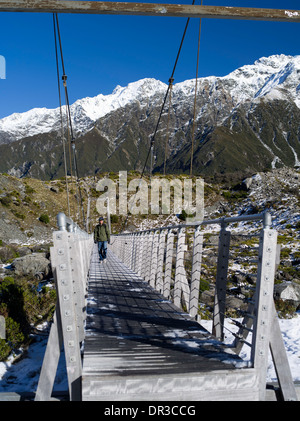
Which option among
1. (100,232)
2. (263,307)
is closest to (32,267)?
(100,232)

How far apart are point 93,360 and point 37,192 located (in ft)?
154

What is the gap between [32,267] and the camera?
16.4 m

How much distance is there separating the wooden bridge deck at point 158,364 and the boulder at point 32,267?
1243 cm

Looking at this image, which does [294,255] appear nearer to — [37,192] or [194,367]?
[194,367]

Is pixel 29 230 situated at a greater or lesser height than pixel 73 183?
lesser

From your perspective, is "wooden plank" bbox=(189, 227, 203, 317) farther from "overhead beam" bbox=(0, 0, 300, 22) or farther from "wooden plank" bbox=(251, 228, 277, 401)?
"overhead beam" bbox=(0, 0, 300, 22)

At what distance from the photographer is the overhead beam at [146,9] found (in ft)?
10.8

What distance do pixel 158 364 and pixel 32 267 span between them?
14.9 meters

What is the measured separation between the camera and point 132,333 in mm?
3645

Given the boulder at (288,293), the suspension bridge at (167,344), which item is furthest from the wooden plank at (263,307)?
the boulder at (288,293)

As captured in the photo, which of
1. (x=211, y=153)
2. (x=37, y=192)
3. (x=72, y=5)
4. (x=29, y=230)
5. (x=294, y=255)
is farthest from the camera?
(x=211, y=153)

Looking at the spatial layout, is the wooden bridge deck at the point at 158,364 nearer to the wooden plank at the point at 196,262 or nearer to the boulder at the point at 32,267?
the wooden plank at the point at 196,262

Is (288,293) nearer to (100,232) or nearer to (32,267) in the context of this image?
(100,232)

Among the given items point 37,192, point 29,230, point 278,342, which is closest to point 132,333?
point 278,342
